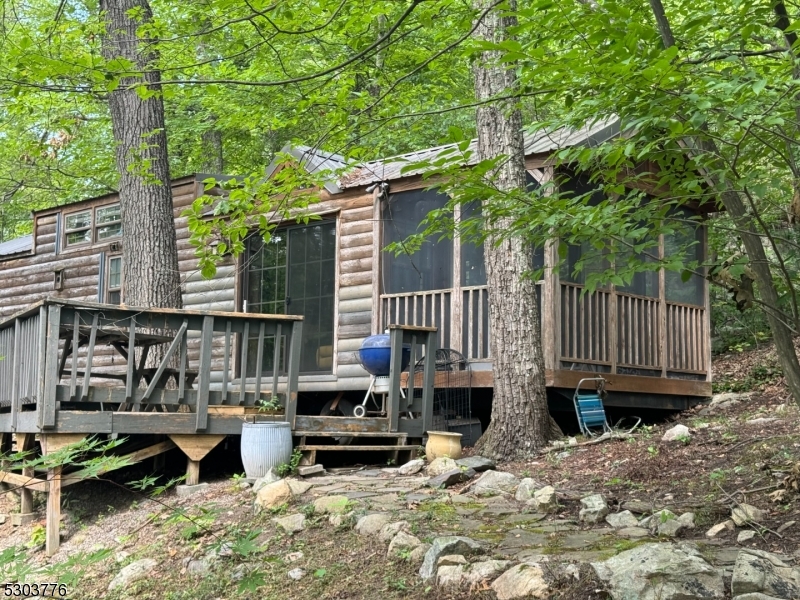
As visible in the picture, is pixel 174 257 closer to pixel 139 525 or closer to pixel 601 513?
pixel 139 525

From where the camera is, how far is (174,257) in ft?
30.5

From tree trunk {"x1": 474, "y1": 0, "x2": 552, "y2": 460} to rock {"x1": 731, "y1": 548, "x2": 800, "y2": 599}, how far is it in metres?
4.01

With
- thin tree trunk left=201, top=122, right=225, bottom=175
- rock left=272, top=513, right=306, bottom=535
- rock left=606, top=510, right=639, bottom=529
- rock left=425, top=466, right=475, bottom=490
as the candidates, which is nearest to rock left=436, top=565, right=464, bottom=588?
rock left=606, top=510, right=639, bottom=529

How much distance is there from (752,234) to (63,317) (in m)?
5.30

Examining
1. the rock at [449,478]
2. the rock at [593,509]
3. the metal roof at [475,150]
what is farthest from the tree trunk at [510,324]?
the rock at [593,509]

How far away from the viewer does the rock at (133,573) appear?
545 centimetres

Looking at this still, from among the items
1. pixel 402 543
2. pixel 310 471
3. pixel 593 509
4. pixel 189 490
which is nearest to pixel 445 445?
pixel 310 471

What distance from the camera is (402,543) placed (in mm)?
4863

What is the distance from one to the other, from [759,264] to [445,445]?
13.2 feet

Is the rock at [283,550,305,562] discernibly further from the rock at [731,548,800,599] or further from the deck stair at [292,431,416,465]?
the rock at [731,548,800,599]

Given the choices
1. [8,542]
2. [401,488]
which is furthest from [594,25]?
[8,542]

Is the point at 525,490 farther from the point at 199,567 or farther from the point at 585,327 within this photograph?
the point at 585,327

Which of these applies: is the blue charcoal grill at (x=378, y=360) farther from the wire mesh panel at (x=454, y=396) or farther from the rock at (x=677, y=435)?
the rock at (x=677, y=435)

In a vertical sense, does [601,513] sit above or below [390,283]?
below
